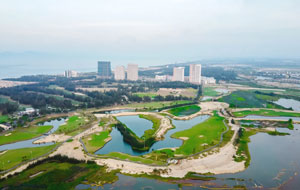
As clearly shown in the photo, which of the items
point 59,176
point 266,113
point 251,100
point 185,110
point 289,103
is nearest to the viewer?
point 59,176

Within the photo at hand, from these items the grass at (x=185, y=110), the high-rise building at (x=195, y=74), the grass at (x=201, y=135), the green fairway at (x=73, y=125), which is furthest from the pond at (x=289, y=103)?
the green fairway at (x=73, y=125)

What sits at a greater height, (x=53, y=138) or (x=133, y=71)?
(x=133, y=71)

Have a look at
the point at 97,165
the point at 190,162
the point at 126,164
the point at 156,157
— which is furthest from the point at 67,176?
the point at 190,162

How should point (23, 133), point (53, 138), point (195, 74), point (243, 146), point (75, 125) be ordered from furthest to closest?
point (195, 74) < point (75, 125) < point (23, 133) < point (53, 138) < point (243, 146)

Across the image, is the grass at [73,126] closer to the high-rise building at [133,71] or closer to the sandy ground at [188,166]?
the sandy ground at [188,166]

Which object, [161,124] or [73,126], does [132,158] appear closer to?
[161,124]

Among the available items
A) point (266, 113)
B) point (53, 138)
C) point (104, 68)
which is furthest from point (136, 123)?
point (104, 68)

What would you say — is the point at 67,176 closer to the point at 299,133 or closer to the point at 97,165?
the point at 97,165
